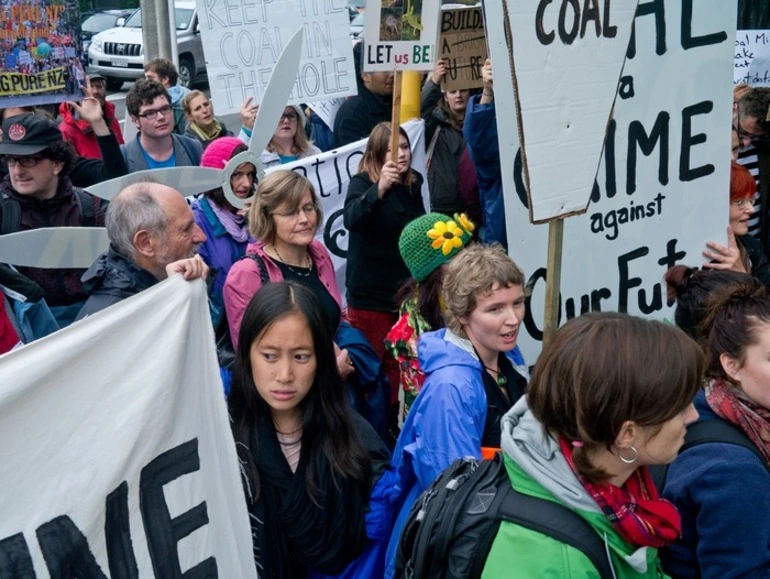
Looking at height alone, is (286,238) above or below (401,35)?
below

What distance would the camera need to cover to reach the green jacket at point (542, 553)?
1.70 metres

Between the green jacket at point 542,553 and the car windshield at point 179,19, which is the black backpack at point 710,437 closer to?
the green jacket at point 542,553

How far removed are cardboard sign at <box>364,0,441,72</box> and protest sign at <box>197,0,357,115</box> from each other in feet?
2.56

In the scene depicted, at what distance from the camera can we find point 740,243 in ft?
14.3

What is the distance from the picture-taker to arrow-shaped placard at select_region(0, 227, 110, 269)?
3.13 m

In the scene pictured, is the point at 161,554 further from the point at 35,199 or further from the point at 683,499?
the point at 35,199

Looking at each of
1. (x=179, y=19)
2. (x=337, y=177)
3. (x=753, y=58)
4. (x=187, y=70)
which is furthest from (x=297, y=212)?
(x=179, y=19)

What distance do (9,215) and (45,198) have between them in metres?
0.17

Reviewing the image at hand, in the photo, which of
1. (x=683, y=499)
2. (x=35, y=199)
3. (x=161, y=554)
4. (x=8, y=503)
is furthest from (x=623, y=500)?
(x=35, y=199)

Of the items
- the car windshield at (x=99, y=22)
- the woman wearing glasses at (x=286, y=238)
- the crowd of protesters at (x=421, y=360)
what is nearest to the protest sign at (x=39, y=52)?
the crowd of protesters at (x=421, y=360)

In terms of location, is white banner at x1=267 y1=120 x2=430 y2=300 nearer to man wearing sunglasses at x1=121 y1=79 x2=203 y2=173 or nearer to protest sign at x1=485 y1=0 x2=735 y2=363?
man wearing sunglasses at x1=121 y1=79 x2=203 y2=173

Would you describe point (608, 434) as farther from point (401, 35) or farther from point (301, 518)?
point (401, 35)

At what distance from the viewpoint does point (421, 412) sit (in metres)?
2.73

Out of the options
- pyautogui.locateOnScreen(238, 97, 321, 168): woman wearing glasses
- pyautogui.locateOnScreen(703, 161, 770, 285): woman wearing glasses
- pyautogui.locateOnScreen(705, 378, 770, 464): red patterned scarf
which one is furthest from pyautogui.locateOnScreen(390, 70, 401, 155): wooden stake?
pyautogui.locateOnScreen(705, 378, 770, 464): red patterned scarf
